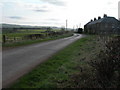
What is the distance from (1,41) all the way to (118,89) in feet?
59.7

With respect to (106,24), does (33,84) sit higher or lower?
lower

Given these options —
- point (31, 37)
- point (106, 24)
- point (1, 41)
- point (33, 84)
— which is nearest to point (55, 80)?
point (33, 84)

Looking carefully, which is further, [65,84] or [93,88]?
[65,84]

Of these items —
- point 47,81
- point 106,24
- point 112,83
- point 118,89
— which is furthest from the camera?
point 106,24

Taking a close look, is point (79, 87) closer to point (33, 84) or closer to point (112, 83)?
point (112, 83)

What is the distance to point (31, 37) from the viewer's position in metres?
28.8

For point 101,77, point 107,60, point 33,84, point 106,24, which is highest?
point 106,24

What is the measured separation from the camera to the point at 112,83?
5105 mm

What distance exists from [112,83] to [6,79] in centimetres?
394

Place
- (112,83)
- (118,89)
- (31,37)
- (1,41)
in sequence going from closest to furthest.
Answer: (118,89) < (112,83) < (1,41) < (31,37)

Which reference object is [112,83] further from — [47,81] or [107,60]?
[47,81]

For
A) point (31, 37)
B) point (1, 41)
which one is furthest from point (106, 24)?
point (1, 41)

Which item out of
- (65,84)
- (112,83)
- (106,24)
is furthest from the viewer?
(106,24)

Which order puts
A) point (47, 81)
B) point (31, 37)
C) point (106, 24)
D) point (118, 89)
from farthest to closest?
1. point (106, 24)
2. point (31, 37)
3. point (47, 81)
4. point (118, 89)
